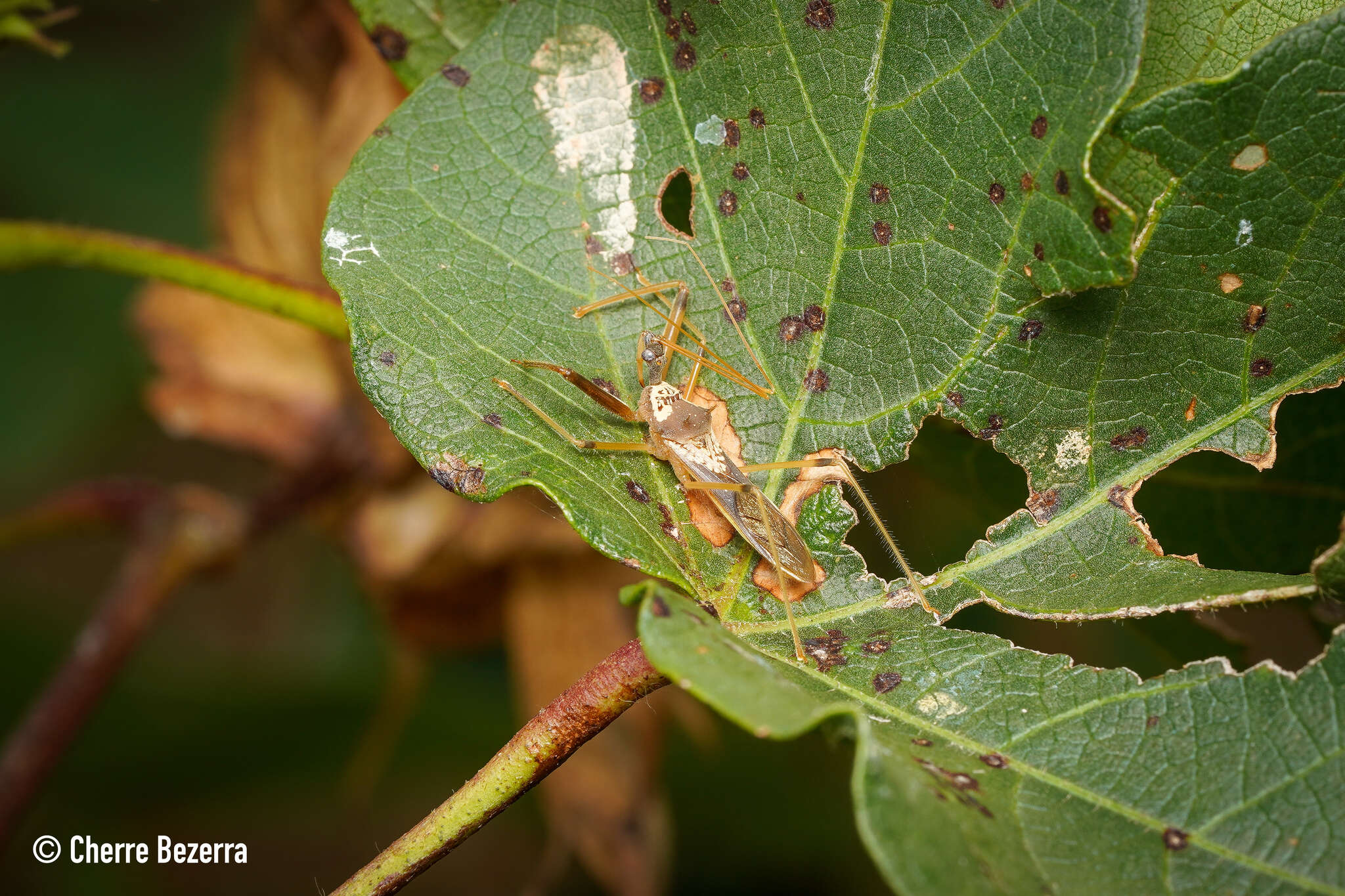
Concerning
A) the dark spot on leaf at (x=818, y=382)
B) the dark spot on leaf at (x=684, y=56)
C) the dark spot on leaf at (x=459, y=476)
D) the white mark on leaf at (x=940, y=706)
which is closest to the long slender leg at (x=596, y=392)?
the dark spot on leaf at (x=459, y=476)

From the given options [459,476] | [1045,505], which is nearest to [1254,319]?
[1045,505]

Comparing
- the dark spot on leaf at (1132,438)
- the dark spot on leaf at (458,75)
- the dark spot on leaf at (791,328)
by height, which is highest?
the dark spot on leaf at (458,75)

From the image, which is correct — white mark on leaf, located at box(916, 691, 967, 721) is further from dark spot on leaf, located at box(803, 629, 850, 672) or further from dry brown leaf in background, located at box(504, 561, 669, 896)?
dry brown leaf in background, located at box(504, 561, 669, 896)

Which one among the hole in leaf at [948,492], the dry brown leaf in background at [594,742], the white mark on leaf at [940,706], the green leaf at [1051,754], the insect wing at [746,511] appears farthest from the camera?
the dry brown leaf in background at [594,742]

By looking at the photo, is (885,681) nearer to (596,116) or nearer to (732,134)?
(732,134)

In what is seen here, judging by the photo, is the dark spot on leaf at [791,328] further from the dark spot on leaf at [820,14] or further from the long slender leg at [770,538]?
the dark spot on leaf at [820,14]

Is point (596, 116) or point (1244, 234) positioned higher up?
point (596, 116)

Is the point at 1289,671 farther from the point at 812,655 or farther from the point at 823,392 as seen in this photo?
the point at 823,392
